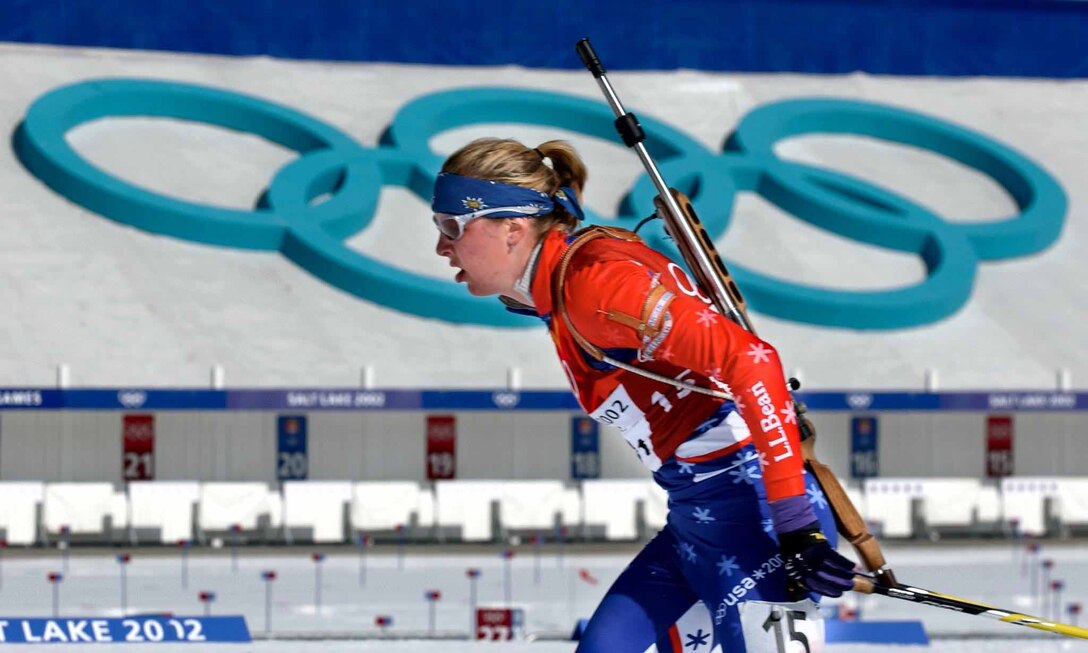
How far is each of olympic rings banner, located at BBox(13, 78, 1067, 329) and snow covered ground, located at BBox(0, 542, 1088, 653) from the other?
167 inches

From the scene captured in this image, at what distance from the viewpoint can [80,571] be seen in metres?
17.9

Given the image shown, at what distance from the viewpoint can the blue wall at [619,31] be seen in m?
30.6

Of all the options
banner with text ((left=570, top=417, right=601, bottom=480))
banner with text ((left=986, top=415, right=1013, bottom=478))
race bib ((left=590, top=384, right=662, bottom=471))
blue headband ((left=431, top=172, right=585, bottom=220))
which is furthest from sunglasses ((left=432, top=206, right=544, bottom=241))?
banner with text ((left=986, top=415, right=1013, bottom=478))

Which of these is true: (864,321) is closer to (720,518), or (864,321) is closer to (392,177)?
(392,177)

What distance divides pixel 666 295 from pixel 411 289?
18.4 meters

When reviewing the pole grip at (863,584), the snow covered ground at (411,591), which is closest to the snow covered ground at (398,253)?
the snow covered ground at (411,591)

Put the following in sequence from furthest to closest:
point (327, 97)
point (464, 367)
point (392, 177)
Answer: point (327, 97)
point (392, 177)
point (464, 367)

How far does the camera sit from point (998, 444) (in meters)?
22.7

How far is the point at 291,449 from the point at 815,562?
18.0 metres

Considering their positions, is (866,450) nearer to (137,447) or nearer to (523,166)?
(137,447)

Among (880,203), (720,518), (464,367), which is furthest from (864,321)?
(720,518)

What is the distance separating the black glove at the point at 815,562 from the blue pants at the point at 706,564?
28cm

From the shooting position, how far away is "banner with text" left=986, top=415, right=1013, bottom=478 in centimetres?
2266

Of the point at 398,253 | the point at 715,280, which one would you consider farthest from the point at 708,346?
the point at 398,253
